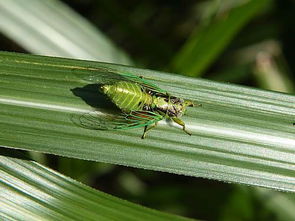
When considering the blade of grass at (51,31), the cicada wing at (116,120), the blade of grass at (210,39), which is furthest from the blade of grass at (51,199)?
the blade of grass at (210,39)

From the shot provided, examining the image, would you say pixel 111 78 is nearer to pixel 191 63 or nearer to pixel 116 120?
pixel 116 120

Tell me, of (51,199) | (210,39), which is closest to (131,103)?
(51,199)

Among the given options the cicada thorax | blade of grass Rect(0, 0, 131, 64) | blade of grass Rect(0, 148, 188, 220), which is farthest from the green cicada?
blade of grass Rect(0, 0, 131, 64)

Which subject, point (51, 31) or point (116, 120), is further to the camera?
point (51, 31)

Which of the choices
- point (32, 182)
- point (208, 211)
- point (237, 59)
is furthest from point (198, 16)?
point (32, 182)

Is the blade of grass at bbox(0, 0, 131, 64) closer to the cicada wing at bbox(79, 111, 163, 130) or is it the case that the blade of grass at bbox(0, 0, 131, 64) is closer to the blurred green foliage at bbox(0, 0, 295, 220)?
the blurred green foliage at bbox(0, 0, 295, 220)
